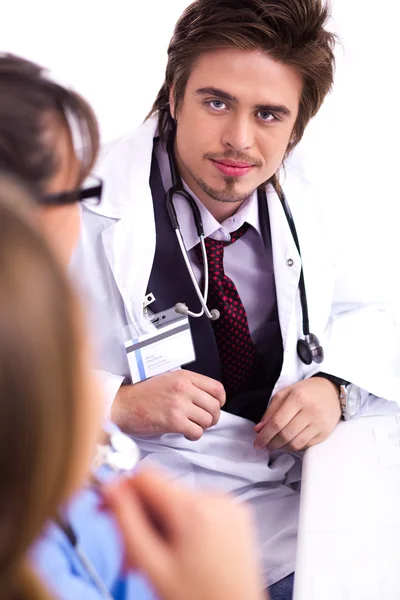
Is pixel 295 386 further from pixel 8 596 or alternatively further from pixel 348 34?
pixel 8 596

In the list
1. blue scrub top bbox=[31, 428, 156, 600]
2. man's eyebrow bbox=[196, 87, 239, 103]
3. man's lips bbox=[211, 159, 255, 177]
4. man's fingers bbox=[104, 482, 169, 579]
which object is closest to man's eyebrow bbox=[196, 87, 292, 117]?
man's eyebrow bbox=[196, 87, 239, 103]

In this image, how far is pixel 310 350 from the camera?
1380 mm

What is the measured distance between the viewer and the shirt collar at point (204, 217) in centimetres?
142

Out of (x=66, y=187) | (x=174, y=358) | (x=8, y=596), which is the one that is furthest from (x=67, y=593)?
(x=174, y=358)

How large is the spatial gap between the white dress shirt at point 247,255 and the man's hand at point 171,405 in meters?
0.24

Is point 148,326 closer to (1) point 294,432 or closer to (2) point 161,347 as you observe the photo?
(2) point 161,347

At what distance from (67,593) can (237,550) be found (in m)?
0.23

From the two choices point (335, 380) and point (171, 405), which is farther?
point (335, 380)

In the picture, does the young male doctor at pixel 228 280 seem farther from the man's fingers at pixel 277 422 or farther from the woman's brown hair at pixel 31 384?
the woman's brown hair at pixel 31 384

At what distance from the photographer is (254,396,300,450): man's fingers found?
1293 mm

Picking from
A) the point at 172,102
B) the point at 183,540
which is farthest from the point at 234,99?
the point at 183,540

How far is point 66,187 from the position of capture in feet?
2.01

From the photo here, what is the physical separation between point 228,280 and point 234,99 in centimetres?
37

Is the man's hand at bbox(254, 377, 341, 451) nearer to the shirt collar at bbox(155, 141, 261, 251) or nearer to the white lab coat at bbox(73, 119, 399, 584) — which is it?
the white lab coat at bbox(73, 119, 399, 584)
